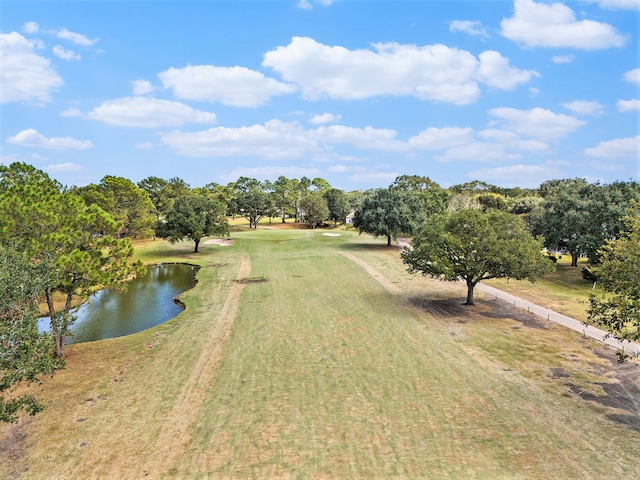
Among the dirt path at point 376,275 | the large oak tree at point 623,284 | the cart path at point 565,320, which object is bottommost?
the cart path at point 565,320

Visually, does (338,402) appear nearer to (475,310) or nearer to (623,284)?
(623,284)

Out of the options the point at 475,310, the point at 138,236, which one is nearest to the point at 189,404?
the point at 475,310

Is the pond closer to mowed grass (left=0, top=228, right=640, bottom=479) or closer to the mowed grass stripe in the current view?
mowed grass (left=0, top=228, right=640, bottom=479)

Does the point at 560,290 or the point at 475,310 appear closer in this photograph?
the point at 475,310

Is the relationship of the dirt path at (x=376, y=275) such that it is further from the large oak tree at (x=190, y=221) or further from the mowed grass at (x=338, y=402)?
the large oak tree at (x=190, y=221)

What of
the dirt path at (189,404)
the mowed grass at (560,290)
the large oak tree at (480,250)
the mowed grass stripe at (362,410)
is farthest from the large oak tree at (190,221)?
the mowed grass at (560,290)

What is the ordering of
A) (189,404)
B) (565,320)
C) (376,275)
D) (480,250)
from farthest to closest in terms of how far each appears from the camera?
1. (376,275)
2. (480,250)
3. (565,320)
4. (189,404)
